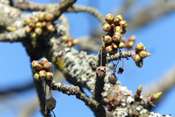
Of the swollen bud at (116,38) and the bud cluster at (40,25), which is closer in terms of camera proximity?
the swollen bud at (116,38)

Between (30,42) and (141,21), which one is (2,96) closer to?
(30,42)

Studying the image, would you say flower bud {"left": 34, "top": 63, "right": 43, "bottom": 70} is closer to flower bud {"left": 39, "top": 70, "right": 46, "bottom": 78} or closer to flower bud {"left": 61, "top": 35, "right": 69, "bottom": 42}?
flower bud {"left": 39, "top": 70, "right": 46, "bottom": 78}

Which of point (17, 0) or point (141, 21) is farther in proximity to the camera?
point (141, 21)

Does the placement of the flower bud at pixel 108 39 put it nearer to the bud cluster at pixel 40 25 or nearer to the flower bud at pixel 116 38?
the flower bud at pixel 116 38

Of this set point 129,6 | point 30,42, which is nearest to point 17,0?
point 30,42

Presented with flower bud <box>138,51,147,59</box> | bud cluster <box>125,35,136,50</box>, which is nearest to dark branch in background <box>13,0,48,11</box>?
bud cluster <box>125,35,136,50</box>

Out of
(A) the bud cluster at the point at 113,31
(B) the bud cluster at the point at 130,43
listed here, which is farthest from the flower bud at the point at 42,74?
(B) the bud cluster at the point at 130,43

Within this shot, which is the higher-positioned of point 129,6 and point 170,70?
point 129,6

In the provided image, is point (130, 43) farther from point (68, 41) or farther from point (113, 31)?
point (113, 31)

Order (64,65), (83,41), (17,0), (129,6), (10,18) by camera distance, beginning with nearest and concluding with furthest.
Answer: (64,65) → (10,18) → (17,0) → (83,41) → (129,6)
